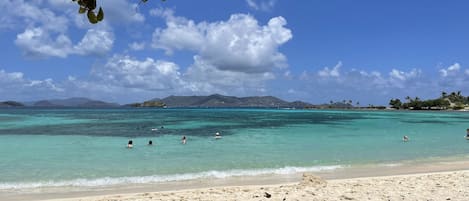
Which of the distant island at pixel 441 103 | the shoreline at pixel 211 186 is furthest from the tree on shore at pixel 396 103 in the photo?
the shoreline at pixel 211 186

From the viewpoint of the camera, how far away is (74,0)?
2.39 m

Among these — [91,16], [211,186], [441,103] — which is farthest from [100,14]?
[441,103]

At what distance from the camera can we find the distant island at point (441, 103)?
5522 inches

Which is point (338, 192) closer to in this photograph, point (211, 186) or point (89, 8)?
point (211, 186)

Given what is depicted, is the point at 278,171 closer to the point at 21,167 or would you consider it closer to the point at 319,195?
the point at 319,195

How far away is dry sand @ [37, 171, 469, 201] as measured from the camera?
356 inches

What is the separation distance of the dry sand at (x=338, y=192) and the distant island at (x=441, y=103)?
141m

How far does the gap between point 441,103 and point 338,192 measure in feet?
498

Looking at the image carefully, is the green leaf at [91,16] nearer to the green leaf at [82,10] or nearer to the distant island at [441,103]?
the green leaf at [82,10]

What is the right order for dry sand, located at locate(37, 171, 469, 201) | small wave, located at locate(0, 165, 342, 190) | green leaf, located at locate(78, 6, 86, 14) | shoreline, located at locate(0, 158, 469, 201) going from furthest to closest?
small wave, located at locate(0, 165, 342, 190) → shoreline, located at locate(0, 158, 469, 201) → dry sand, located at locate(37, 171, 469, 201) → green leaf, located at locate(78, 6, 86, 14)

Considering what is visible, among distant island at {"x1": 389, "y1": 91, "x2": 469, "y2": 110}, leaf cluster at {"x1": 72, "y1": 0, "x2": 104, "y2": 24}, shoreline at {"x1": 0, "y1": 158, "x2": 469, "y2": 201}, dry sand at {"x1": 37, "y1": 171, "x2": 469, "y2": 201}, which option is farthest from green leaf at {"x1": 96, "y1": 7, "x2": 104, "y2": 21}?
distant island at {"x1": 389, "y1": 91, "x2": 469, "y2": 110}

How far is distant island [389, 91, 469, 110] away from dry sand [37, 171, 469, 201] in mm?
141387

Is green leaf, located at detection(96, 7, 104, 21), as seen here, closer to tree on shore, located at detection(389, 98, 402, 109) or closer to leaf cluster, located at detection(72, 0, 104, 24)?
leaf cluster, located at detection(72, 0, 104, 24)

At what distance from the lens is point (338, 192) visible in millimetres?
9547
